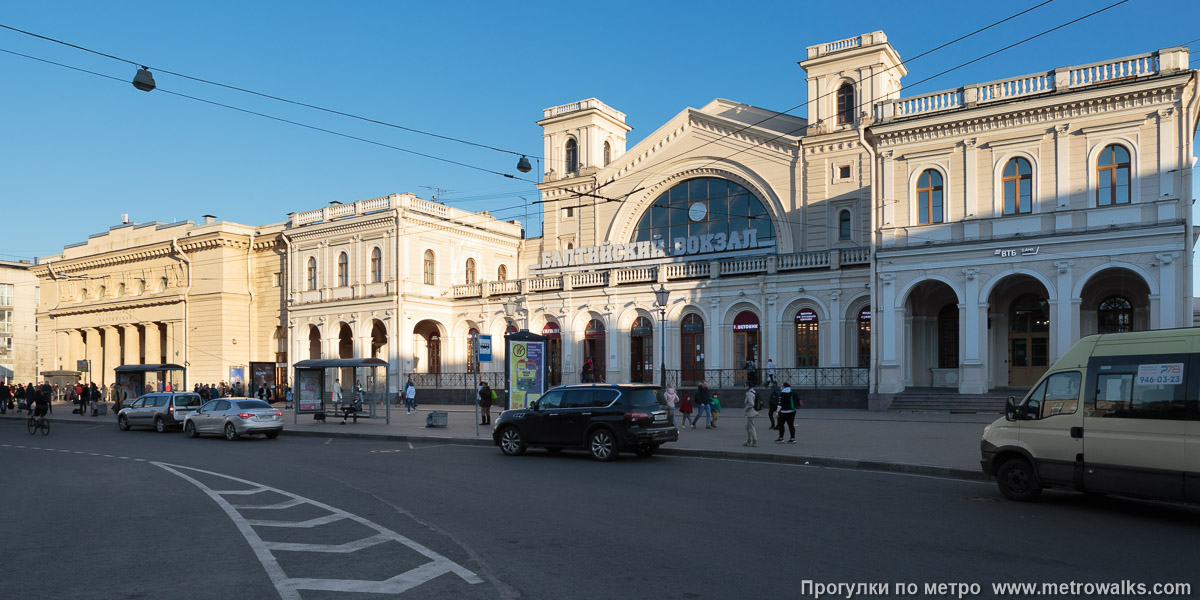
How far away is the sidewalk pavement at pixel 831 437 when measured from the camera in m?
16.1

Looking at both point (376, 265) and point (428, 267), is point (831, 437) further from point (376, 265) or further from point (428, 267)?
point (376, 265)

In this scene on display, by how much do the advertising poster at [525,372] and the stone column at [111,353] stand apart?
156 feet

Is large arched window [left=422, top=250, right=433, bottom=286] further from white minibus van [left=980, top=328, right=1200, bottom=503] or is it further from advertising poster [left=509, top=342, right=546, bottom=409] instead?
white minibus van [left=980, top=328, right=1200, bottom=503]

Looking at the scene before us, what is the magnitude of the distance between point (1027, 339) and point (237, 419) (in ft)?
92.5

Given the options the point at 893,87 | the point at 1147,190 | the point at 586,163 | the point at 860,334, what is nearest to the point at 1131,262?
the point at 1147,190

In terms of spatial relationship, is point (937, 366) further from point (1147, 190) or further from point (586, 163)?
point (586, 163)

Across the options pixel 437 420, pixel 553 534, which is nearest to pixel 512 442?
pixel 437 420

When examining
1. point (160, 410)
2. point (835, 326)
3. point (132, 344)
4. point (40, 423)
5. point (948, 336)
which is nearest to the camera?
point (40, 423)

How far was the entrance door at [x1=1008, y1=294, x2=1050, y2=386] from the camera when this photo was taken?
31.6m

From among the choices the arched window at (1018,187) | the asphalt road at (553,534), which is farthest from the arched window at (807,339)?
the asphalt road at (553,534)

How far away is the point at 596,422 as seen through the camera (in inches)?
709

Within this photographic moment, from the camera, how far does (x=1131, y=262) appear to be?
2747 cm

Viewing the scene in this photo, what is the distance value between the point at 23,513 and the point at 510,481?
699 cm

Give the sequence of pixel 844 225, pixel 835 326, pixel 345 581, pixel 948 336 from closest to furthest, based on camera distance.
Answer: pixel 345 581 < pixel 948 336 < pixel 835 326 < pixel 844 225
